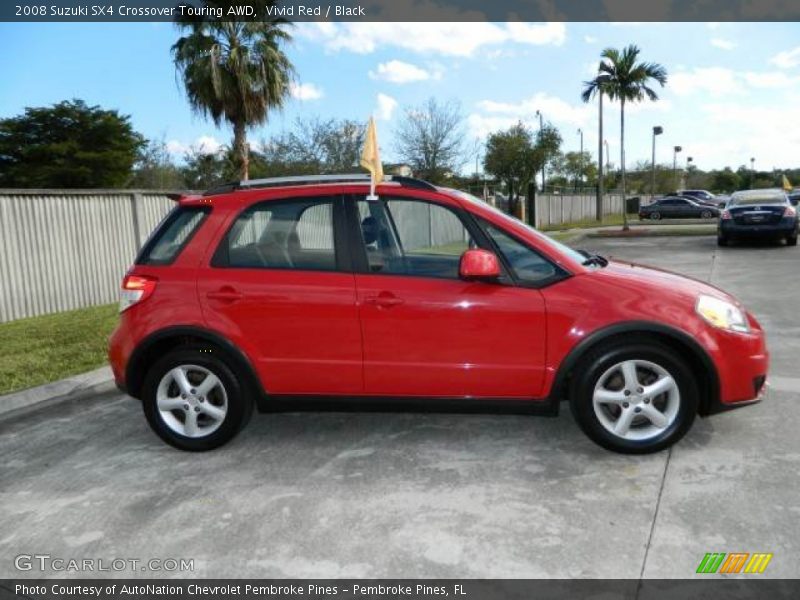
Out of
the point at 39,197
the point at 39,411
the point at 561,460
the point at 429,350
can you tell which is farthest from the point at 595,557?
the point at 39,197

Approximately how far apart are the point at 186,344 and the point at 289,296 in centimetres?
79

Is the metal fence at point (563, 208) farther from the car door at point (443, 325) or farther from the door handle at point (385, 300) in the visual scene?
the door handle at point (385, 300)

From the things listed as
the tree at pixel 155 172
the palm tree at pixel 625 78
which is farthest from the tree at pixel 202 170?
the palm tree at pixel 625 78

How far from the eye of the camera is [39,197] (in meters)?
10.0

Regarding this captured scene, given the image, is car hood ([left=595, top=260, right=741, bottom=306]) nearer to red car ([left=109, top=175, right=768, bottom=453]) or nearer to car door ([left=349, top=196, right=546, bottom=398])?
red car ([left=109, top=175, right=768, bottom=453])

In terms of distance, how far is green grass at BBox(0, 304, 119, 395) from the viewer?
241 inches

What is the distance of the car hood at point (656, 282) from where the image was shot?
12.5ft

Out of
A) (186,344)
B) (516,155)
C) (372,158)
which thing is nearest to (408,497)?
(186,344)

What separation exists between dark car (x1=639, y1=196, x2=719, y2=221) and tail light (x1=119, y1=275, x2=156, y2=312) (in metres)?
39.6

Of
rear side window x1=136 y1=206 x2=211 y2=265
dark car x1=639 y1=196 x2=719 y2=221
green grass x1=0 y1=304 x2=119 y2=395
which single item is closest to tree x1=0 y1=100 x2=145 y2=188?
dark car x1=639 y1=196 x2=719 y2=221

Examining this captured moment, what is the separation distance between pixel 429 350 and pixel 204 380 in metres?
1.48

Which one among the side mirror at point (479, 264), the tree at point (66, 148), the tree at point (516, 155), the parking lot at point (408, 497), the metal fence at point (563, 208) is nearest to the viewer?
the parking lot at point (408, 497)

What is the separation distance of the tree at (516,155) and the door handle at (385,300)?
31668mm

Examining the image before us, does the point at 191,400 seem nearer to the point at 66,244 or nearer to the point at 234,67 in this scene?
the point at 66,244
